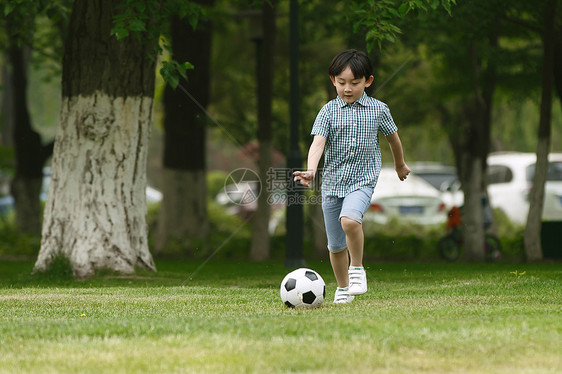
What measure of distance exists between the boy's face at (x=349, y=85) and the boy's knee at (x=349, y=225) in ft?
3.15

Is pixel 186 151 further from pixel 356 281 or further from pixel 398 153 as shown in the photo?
pixel 356 281

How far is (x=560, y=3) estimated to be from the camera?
14.2m

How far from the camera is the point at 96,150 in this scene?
37.2 ft

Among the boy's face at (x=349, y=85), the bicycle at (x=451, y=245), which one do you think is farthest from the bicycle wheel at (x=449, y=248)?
the boy's face at (x=349, y=85)

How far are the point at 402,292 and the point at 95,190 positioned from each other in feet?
14.0

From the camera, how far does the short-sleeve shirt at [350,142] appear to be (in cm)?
736

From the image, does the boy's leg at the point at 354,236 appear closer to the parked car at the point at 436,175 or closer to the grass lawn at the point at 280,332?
the grass lawn at the point at 280,332

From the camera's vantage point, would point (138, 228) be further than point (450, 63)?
No

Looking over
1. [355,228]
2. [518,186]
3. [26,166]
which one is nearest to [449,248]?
[518,186]

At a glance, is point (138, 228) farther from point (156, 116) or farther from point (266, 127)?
point (156, 116)

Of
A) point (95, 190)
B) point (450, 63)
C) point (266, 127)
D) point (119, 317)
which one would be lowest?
point (119, 317)

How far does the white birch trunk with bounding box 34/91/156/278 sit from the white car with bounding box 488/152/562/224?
1106 centimetres

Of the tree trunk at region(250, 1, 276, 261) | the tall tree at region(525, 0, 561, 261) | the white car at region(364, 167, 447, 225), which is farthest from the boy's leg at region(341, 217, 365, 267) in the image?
the white car at region(364, 167, 447, 225)

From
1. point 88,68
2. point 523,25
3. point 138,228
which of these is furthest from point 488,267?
point 88,68
